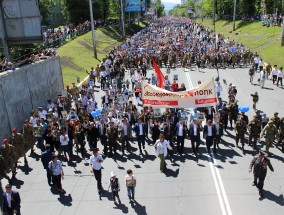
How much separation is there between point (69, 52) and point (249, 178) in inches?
1321

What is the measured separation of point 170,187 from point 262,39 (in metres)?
43.9

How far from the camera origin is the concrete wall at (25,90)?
17.2 m

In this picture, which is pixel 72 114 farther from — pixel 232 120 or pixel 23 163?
pixel 232 120

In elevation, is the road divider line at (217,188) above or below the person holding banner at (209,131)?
below

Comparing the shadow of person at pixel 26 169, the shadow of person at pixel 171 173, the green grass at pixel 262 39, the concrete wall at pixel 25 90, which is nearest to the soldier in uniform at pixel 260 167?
the shadow of person at pixel 171 173

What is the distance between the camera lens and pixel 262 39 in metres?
50.9

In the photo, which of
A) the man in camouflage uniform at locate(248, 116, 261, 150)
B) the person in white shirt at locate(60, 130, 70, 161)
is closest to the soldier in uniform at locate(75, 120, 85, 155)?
the person in white shirt at locate(60, 130, 70, 161)

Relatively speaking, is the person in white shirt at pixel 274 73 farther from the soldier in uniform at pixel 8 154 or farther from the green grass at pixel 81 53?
Result: the soldier in uniform at pixel 8 154

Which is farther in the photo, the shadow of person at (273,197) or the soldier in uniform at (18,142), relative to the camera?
the soldier in uniform at (18,142)

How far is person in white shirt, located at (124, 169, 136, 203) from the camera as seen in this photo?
10531mm

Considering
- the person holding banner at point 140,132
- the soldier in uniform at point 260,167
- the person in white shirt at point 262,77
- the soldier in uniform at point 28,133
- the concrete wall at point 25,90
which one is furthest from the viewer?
the person in white shirt at point 262,77

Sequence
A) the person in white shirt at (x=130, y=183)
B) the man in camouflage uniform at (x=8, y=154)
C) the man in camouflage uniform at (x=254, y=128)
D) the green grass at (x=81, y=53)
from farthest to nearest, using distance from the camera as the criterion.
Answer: the green grass at (x=81, y=53), the man in camouflage uniform at (x=254, y=128), the man in camouflage uniform at (x=8, y=154), the person in white shirt at (x=130, y=183)

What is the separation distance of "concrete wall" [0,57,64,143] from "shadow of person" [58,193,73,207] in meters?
6.13

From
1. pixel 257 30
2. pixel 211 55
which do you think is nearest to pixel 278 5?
pixel 257 30
